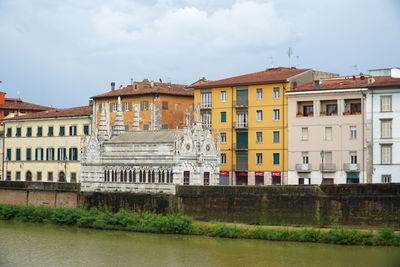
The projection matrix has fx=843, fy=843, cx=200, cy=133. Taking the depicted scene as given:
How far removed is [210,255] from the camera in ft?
169

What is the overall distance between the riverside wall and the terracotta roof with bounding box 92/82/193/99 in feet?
57.8

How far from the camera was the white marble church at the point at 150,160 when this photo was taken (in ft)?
212

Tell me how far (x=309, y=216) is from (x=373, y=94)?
16263 millimetres

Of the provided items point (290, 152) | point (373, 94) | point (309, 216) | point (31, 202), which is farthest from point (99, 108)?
point (309, 216)

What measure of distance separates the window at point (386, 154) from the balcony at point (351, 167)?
7.86 feet

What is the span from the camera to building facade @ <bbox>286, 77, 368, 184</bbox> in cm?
6988

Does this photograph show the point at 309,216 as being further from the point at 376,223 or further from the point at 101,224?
the point at 101,224

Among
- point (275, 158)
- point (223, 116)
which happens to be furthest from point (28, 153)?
point (275, 158)

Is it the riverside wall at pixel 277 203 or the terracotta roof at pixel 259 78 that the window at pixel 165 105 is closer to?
the terracotta roof at pixel 259 78

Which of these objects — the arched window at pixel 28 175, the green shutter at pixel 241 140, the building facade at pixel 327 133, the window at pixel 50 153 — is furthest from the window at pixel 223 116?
the arched window at pixel 28 175

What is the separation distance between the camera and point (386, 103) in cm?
6788

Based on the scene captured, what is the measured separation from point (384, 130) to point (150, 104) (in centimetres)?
2506

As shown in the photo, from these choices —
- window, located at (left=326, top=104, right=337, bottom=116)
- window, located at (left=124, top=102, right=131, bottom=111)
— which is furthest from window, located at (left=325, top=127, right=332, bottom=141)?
window, located at (left=124, top=102, right=131, bottom=111)

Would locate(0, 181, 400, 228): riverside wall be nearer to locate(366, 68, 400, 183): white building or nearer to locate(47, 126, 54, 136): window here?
locate(366, 68, 400, 183): white building
